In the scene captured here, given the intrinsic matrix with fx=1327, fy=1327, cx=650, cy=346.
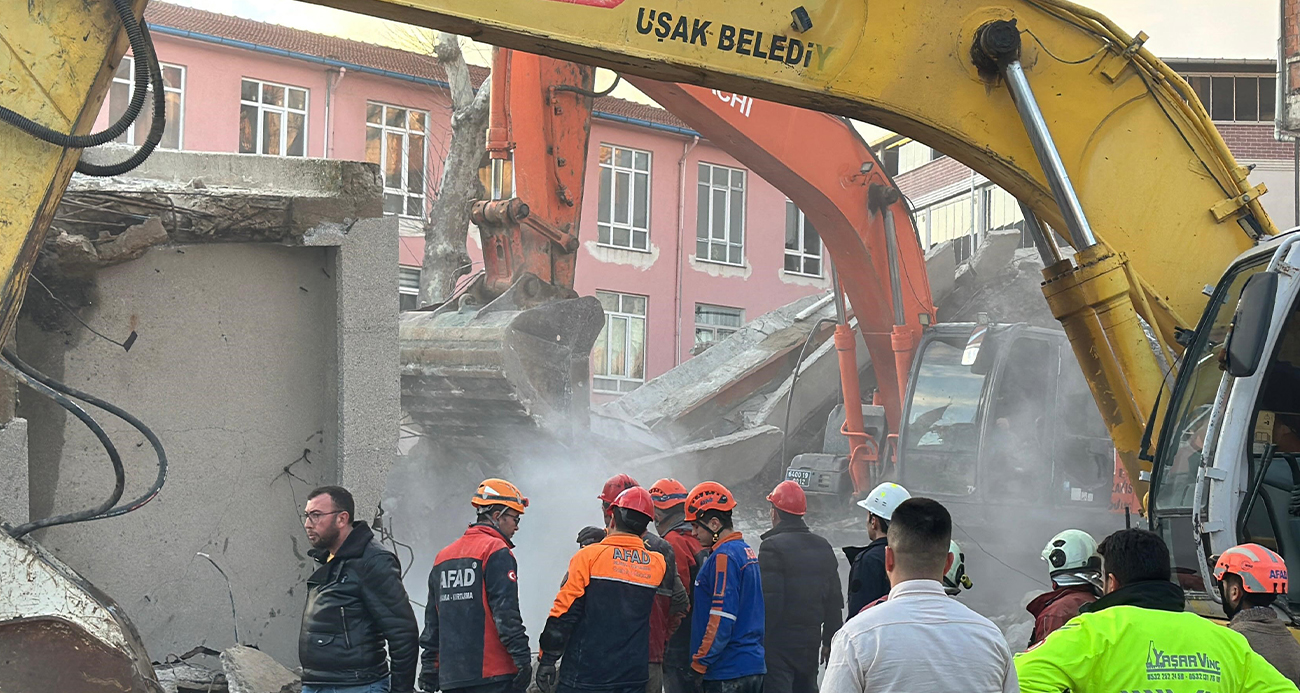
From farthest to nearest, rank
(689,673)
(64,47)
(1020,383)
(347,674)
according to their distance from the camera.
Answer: (1020,383) → (689,673) → (347,674) → (64,47)

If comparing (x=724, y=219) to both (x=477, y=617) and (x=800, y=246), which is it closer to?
(x=800, y=246)

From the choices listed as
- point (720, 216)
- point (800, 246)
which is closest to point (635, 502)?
point (720, 216)

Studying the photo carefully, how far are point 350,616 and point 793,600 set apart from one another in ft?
7.89

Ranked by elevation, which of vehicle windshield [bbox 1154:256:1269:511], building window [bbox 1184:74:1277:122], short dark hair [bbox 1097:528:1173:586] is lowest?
short dark hair [bbox 1097:528:1173:586]

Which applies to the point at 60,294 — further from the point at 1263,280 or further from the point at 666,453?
the point at 666,453

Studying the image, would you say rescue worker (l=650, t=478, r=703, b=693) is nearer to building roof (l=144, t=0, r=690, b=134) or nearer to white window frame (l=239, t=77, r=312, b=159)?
white window frame (l=239, t=77, r=312, b=159)

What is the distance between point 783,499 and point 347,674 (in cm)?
248

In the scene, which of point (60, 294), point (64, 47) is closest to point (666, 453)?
point (60, 294)

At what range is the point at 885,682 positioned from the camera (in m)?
3.07

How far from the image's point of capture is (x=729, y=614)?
6.32 meters

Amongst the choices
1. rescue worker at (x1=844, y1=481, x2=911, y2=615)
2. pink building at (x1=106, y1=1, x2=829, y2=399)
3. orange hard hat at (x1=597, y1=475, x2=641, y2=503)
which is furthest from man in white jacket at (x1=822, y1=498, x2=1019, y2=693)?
pink building at (x1=106, y1=1, x2=829, y2=399)

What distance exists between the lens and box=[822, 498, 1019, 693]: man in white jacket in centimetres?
307

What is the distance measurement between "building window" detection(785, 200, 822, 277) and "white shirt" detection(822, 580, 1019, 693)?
3006 centimetres

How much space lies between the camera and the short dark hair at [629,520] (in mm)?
5922
